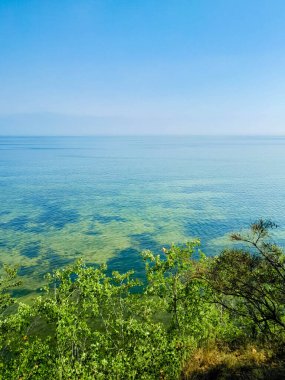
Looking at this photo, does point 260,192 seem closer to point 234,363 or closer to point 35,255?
point 35,255

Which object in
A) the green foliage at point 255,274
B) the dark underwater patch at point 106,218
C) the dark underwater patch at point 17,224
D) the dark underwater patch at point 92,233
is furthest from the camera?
the dark underwater patch at point 106,218

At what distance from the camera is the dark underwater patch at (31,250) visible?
236 ft

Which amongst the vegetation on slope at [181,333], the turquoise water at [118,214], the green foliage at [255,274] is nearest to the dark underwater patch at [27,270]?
the turquoise water at [118,214]

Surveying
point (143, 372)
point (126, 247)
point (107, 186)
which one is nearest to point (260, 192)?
point (107, 186)

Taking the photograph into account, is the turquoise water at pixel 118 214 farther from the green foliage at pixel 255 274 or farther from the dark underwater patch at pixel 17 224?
the green foliage at pixel 255 274

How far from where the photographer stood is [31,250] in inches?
2936

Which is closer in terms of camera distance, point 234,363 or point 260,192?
point 234,363

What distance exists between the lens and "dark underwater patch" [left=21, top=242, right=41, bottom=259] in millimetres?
71906

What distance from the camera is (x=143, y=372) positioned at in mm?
23062

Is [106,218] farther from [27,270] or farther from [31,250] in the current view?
[27,270]

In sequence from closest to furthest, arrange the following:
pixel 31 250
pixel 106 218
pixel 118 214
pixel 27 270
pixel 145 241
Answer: pixel 27 270, pixel 31 250, pixel 145 241, pixel 106 218, pixel 118 214

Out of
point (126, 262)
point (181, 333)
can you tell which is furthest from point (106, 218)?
point (181, 333)

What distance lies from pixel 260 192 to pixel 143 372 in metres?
126

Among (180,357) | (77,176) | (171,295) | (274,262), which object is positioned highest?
(274,262)
